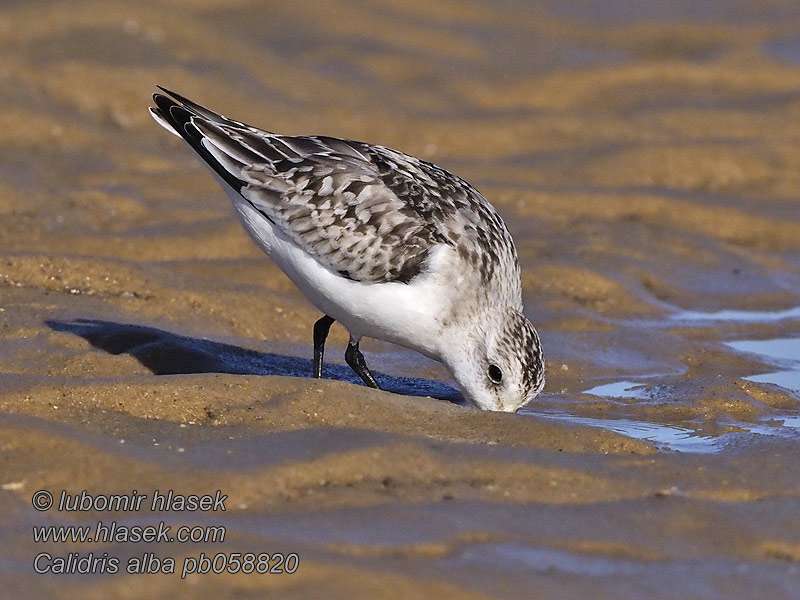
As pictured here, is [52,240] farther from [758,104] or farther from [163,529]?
[758,104]

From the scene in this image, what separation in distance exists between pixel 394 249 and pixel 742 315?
401cm

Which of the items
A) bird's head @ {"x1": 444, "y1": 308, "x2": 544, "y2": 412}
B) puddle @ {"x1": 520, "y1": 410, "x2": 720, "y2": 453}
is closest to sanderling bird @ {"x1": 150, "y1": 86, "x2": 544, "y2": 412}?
bird's head @ {"x1": 444, "y1": 308, "x2": 544, "y2": 412}

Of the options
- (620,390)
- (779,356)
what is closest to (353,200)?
(620,390)

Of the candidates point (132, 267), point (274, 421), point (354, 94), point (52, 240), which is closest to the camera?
point (274, 421)

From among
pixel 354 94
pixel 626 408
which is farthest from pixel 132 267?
pixel 354 94

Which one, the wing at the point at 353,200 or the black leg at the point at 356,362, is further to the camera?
the black leg at the point at 356,362

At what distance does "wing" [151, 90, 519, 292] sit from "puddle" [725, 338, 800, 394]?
212 centimetres

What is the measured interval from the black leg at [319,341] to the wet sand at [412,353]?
386 millimetres

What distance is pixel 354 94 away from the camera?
44.2 ft

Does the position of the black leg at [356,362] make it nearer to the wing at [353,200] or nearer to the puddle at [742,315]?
the wing at [353,200]

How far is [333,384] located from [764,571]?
2.42 m

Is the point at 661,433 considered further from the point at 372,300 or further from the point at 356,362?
the point at 356,362

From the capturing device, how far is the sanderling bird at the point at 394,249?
6.83m

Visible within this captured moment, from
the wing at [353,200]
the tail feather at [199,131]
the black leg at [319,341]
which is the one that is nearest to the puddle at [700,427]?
the wing at [353,200]
